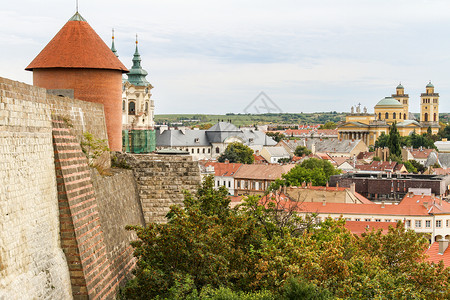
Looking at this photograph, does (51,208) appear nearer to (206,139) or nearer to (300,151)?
(300,151)

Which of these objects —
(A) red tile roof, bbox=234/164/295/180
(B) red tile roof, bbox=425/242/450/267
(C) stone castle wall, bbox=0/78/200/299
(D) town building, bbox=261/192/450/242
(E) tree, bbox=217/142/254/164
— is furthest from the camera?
(E) tree, bbox=217/142/254/164

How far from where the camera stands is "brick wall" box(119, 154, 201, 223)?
20.9 metres

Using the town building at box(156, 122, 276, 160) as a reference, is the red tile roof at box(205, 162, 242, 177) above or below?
below

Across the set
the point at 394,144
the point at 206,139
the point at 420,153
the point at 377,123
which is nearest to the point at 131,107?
the point at 394,144

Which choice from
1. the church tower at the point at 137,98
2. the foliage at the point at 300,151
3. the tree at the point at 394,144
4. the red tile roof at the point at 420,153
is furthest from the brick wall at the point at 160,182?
the foliage at the point at 300,151

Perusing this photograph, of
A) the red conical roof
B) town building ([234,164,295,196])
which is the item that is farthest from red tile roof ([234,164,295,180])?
the red conical roof

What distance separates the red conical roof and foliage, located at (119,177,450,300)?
17.3 feet

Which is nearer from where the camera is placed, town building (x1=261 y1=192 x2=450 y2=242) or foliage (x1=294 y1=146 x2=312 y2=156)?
town building (x1=261 y1=192 x2=450 y2=242)

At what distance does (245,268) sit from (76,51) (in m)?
8.59

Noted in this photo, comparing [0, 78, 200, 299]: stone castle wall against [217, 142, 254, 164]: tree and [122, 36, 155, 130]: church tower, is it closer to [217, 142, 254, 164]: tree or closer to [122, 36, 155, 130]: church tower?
[122, 36, 155, 130]: church tower

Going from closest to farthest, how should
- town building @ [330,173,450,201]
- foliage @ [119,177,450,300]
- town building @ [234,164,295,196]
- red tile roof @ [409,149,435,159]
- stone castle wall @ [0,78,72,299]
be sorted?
stone castle wall @ [0,78,72,299], foliage @ [119,177,450,300], town building @ [330,173,450,201], town building @ [234,164,295,196], red tile roof @ [409,149,435,159]

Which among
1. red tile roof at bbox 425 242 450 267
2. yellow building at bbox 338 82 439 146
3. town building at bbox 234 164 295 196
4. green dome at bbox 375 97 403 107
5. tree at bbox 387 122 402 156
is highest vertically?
green dome at bbox 375 97 403 107

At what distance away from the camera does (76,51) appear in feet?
65.5

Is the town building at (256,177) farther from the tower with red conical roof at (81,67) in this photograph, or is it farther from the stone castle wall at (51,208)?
the stone castle wall at (51,208)
